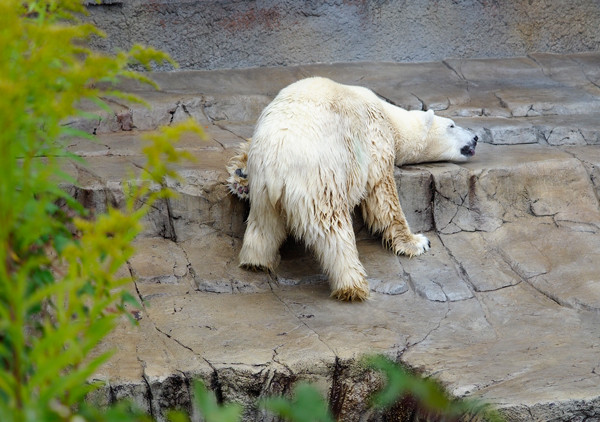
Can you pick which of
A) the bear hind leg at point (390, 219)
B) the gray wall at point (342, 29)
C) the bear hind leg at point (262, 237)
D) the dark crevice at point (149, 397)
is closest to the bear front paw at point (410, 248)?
the bear hind leg at point (390, 219)

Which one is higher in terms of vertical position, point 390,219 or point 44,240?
point 44,240

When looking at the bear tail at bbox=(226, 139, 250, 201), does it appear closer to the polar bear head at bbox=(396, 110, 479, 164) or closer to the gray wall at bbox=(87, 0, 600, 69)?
the polar bear head at bbox=(396, 110, 479, 164)

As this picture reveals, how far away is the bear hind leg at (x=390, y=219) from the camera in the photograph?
5.12 metres

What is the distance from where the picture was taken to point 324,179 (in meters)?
4.50

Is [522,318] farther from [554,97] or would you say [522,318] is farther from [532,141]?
[554,97]

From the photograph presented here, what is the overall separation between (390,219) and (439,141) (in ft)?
2.70

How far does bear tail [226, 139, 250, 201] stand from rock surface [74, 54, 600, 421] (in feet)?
0.26

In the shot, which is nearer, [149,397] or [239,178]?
[149,397]

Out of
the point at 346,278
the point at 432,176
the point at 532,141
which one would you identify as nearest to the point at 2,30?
the point at 346,278

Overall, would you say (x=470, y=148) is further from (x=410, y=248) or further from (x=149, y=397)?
(x=149, y=397)

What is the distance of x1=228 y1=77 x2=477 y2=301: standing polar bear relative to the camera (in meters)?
4.46

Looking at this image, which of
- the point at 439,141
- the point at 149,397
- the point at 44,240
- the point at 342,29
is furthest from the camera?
the point at 342,29

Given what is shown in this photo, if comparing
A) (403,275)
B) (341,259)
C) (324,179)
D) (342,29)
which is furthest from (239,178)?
(342,29)

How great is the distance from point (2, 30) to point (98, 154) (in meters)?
3.85
